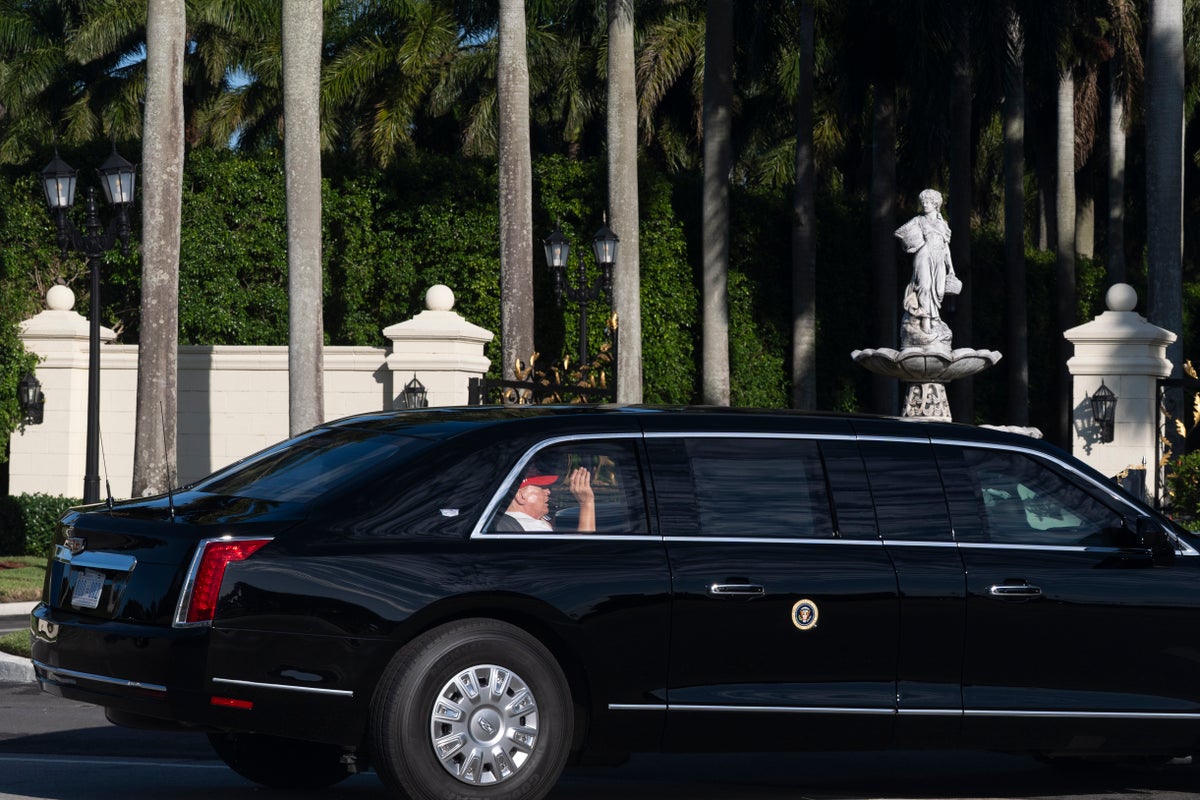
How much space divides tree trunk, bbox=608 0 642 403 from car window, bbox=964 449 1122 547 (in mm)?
19399

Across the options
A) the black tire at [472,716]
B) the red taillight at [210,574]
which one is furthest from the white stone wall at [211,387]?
the red taillight at [210,574]

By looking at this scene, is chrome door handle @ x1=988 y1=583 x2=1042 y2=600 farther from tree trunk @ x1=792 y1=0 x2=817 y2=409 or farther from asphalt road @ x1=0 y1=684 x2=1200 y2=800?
tree trunk @ x1=792 y1=0 x2=817 y2=409

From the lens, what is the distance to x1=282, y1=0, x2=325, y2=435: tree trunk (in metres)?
22.0

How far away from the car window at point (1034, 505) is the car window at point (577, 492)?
4.83 ft

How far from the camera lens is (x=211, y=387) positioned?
26594 mm

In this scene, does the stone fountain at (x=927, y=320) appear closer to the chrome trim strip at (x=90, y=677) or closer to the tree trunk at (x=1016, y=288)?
the chrome trim strip at (x=90, y=677)

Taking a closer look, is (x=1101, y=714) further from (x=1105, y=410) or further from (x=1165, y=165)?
(x=1165, y=165)

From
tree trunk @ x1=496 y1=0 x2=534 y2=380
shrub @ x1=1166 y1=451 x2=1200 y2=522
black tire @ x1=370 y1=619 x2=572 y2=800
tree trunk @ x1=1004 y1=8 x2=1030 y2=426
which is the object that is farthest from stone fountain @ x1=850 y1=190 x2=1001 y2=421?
tree trunk @ x1=1004 y1=8 x2=1030 y2=426

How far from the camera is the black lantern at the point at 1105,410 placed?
70.4ft

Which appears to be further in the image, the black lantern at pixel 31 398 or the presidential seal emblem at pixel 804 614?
the black lantern at pixel 31 398

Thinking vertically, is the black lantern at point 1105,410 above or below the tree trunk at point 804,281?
below

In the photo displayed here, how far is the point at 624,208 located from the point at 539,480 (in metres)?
20.7

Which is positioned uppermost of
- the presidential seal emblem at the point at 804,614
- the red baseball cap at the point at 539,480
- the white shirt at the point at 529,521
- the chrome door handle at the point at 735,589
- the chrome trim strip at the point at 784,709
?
the red baseball cap at the point at 539,480

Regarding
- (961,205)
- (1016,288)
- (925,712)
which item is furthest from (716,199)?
(925,712)
